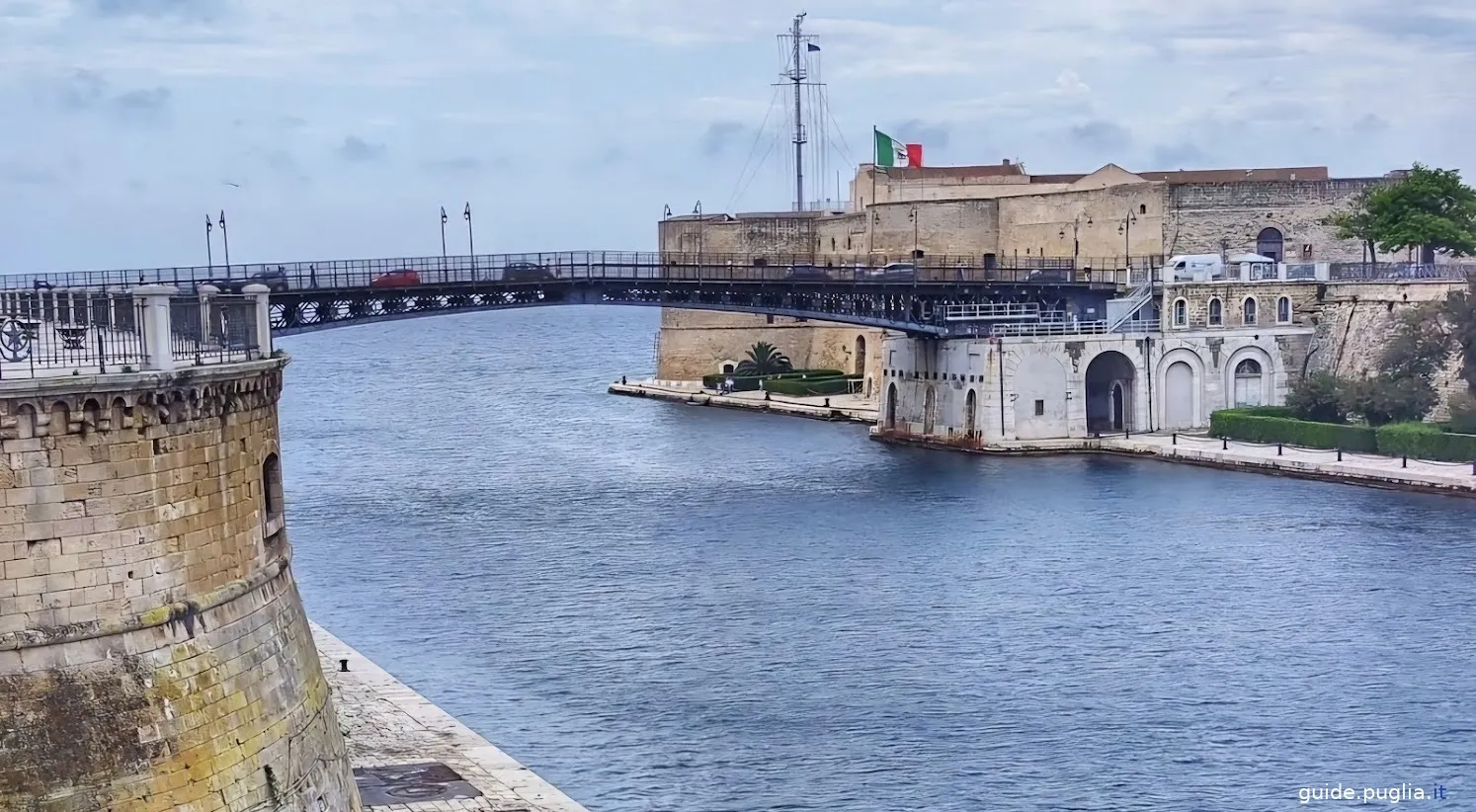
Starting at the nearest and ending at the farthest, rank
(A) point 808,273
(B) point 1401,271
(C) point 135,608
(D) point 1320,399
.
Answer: (C) point 135,608 < (D) point 1320,399 < (B) point 1401,271 < (A) point 808,273

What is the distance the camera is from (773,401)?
6569 centimetres

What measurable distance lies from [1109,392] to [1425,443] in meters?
11.4

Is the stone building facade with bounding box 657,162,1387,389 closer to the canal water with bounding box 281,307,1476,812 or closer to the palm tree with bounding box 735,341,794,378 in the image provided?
the palm tree with bounding box 735,341,794,378

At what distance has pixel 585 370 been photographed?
4026 inches

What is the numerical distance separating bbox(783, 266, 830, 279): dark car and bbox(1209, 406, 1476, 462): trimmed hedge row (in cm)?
1106

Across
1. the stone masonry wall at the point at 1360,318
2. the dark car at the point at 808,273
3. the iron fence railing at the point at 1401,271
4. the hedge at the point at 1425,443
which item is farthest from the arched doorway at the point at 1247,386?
the dark car at the point at 808,273

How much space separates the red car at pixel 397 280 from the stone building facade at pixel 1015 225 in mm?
22119

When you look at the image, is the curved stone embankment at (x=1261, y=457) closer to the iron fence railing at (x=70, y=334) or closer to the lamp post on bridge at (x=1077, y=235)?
the lamp post on bridge at (x=1077, y=235)

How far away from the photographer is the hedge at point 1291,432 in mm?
44156

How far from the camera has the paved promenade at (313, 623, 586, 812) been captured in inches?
723

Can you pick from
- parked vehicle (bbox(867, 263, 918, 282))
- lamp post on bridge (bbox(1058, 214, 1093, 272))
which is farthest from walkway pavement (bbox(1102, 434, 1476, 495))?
lamp post on bridge (bbox(1058, 214, 1093, 272))

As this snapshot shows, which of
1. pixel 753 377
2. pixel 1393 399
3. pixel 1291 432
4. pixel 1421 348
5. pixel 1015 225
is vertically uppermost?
pixel 1015 225

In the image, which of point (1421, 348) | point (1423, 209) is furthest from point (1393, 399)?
point (1423, 209)

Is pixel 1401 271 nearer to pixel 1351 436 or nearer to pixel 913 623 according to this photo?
pixel 1351 436
